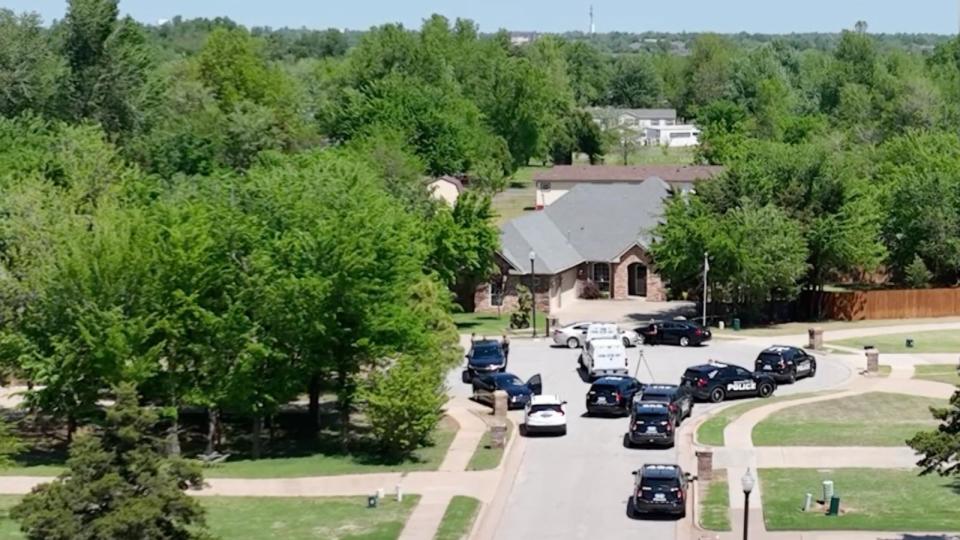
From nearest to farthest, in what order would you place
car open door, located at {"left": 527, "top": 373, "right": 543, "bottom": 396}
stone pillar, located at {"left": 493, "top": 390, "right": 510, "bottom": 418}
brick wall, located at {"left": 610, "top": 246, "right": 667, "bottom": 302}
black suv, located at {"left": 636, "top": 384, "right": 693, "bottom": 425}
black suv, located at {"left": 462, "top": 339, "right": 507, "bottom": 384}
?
black suv, located at {"left": 636, "top": 384, "right": 693, "bottom": 425} < stone pillar, located at {"left": 493, "top": 390, "right": 510, "bottom": 418} < car open door, located at {"left": 527, "top": 373, "right": 543, "bottom": 396} < black suv, located at {"left": 462, "top": 339, "right": 507, "bottom": 384} < brick wall, located at {"left": 610, "top": 246, "right": 667, "bottom": 302}

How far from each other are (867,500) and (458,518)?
10.4 meters

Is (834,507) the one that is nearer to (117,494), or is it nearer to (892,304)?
(117,494)

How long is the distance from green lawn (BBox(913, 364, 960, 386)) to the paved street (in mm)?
2725

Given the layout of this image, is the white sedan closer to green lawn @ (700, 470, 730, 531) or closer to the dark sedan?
the dark sedan

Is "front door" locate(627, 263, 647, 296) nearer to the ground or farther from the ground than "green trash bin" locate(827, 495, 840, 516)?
nearer to the ground

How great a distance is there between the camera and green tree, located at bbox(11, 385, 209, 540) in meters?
27.2

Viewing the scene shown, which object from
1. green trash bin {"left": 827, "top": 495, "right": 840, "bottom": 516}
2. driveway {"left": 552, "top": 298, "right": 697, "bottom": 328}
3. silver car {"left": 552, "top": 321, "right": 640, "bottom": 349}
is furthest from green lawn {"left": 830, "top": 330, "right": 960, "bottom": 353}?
green trash bin {"left": 827, "top": 495, "right": 840, "bottom": 516}

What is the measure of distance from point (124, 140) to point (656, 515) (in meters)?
57.2

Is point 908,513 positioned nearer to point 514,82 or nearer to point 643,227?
point 643,227

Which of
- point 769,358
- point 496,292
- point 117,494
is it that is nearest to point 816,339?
point 769,358

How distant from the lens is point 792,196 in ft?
238

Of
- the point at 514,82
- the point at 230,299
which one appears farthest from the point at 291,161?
the point at 514,82

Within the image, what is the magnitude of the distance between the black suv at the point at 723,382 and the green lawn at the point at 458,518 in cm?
1472

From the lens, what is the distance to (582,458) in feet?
147
